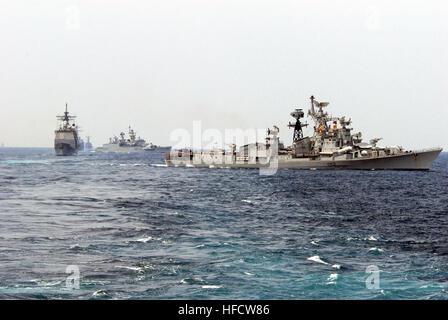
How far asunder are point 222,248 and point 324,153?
70252 mm

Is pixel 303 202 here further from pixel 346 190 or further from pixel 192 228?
pixel 192 228

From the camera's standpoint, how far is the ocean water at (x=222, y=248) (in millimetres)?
15992

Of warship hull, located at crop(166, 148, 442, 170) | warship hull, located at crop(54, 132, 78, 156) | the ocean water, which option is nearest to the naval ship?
warship hull, located at crop(166, 148, 442, 170)

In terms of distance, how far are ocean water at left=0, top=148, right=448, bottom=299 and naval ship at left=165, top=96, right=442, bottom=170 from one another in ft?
135

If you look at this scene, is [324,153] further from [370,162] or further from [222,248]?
[222,248]

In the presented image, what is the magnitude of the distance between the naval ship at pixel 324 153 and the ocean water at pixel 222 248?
41185 mm

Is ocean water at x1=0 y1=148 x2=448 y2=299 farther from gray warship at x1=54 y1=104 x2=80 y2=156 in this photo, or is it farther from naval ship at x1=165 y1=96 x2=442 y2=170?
gray warship at x1=54 y1=104 x2=80 y2=156

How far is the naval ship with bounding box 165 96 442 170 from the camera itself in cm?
8619

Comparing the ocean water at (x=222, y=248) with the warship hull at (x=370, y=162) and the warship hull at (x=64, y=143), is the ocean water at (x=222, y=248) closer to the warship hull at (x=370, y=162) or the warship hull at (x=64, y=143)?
the warship hull at (x=370, y=162)

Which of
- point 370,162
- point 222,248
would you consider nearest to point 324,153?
point 370,162

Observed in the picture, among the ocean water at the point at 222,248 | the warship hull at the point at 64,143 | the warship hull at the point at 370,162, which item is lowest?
the ocean water at the point at 222,248

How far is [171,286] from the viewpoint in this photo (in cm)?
1605

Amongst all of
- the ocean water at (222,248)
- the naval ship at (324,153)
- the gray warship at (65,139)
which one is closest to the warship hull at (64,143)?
the gray warship at (65,139)

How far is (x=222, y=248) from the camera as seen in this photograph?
74.4ft
